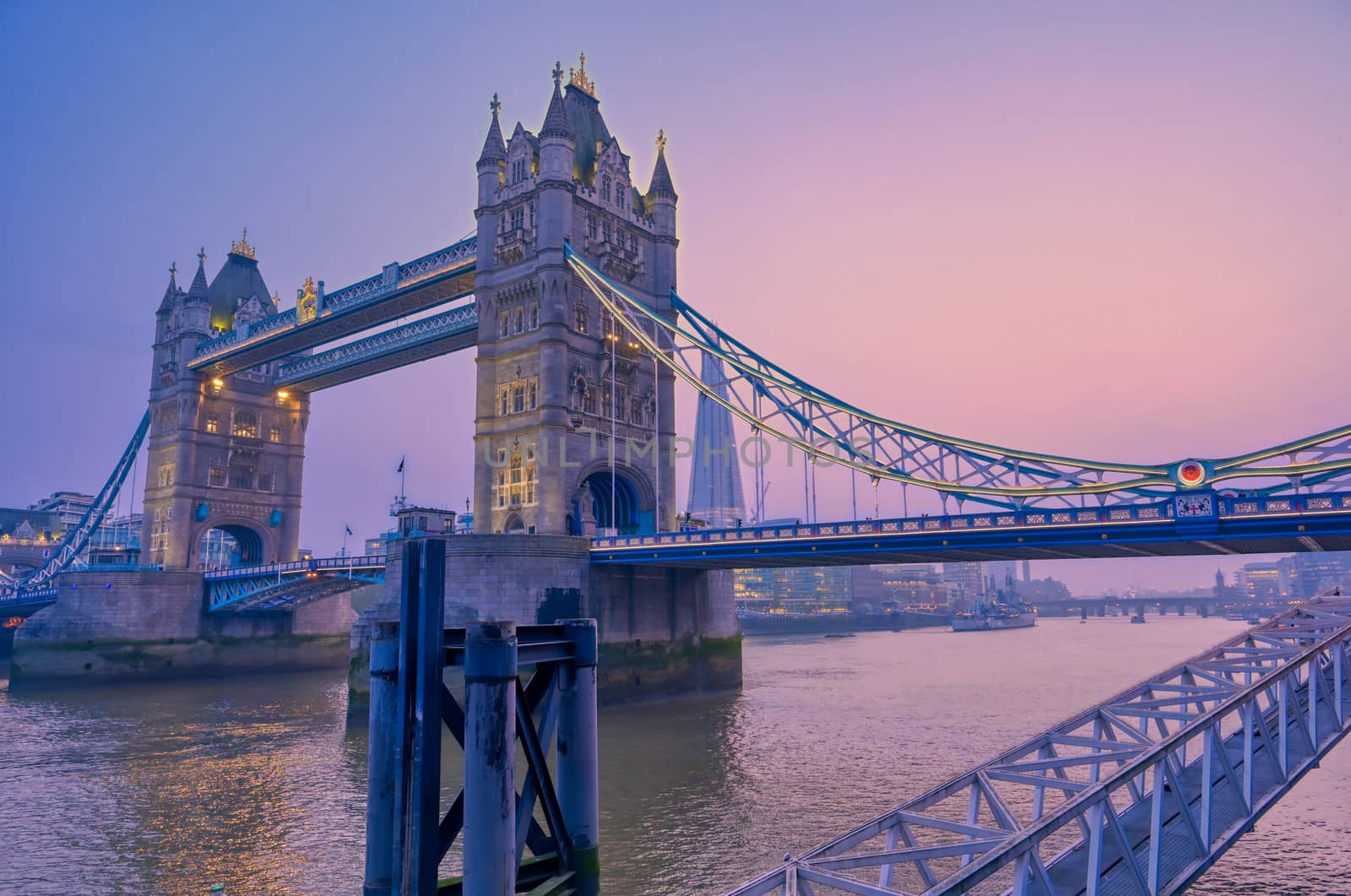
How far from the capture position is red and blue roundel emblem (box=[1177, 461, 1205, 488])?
32.1 m

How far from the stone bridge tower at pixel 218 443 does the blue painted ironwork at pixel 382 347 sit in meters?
3.11

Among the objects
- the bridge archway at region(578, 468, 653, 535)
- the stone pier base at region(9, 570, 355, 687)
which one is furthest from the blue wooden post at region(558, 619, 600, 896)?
the stone pier base at region(9, 570, 355, 687)

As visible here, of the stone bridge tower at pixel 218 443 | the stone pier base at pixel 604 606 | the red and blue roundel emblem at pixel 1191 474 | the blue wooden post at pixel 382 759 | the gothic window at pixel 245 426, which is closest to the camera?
the blue wooden post at pixel 382 759

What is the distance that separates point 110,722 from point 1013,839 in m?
45.0

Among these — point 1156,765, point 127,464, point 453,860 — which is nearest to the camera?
point 1156,765

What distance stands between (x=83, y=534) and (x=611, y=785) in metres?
81.7

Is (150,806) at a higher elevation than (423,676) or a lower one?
lower

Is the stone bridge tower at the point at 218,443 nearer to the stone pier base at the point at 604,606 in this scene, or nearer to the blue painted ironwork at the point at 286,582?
the blue painted ironwork at the point at 286,582

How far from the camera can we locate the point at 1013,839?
8547mm

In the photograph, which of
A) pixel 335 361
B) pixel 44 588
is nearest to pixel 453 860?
pixel 335 361

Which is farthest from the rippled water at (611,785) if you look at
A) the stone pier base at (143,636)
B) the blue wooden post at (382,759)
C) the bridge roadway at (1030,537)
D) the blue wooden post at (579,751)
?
the blue wooden post at (382,759)

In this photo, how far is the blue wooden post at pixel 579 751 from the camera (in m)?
12.6

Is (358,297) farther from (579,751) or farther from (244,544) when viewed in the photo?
(579,751)

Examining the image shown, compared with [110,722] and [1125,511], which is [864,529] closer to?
[1125,511]
